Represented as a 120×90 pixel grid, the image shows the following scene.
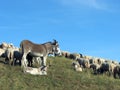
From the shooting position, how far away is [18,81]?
4078cm

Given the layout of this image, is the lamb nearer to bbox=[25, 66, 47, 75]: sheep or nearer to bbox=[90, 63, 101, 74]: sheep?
bbox=[25, 66, 47, 75]: sheep

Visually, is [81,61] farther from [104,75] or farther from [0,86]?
[0,86]

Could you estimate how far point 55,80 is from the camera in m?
43.1

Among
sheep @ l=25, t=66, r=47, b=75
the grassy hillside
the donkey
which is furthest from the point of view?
the donkey

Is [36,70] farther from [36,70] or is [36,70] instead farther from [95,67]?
[95,67]

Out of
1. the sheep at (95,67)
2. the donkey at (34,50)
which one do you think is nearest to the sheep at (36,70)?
the donkey at (34,50)

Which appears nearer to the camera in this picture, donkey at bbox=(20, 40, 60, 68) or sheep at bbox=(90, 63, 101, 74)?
donkey at bbox=(20, 40, 60, 68)

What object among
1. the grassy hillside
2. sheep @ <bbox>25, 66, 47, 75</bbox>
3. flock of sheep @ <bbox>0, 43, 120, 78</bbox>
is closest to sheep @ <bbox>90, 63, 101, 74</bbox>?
flock of sheep @ <bbox>0, 43, 120, 78</bbox>

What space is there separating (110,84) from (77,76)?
3.76 m

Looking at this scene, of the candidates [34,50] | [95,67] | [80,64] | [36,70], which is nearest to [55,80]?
[36,70]

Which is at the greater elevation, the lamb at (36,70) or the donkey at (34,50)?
the donkey at (34,50)

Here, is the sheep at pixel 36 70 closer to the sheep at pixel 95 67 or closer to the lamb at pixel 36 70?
the lamb at pixel 36 70

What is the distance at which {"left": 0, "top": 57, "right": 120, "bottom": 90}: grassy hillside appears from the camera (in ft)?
133

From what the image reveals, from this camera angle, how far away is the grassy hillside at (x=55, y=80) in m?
40.5
